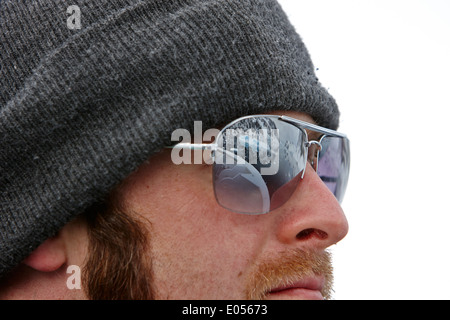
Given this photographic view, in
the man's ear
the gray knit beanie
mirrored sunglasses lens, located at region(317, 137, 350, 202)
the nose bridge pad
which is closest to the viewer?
the gray knit beanie

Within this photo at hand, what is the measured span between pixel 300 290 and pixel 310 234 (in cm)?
19

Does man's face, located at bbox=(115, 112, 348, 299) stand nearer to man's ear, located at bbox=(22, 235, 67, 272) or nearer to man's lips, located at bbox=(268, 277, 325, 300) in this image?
man's lips, located at bbox=(268, 277, 325, 300)

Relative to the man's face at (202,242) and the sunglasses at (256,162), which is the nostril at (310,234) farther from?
the sunglasses at (256,162)

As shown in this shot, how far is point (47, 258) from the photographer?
1485 millimetres

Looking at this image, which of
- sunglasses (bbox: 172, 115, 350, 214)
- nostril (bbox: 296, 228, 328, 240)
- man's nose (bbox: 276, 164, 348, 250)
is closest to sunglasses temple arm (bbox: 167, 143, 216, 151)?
sunglasses (bbox: 172, 115, 350, 214)

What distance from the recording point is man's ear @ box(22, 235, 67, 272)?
1.49 meters

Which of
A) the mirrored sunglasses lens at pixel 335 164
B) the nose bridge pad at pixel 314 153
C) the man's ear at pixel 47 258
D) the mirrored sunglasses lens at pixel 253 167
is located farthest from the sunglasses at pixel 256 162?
the man's ear at pixel 47 258

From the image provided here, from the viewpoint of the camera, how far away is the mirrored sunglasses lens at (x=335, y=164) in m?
1.81

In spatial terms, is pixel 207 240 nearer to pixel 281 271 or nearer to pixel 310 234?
pixel 281 271

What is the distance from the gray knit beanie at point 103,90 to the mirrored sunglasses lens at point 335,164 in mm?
369

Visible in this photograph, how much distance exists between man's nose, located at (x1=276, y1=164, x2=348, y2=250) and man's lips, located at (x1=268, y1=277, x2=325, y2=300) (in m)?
0.12


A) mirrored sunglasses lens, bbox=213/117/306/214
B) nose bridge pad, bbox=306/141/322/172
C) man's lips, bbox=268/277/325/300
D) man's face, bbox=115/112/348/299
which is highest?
nose bridge pad, bbox=306/141/322/172
